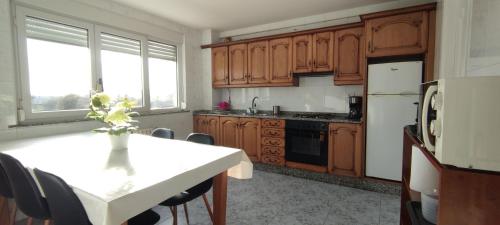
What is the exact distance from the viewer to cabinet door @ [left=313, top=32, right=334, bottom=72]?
3197mm

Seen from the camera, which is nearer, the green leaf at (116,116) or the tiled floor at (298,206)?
the green leaf at (116,116)

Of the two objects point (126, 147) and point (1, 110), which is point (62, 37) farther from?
point (126, 147)

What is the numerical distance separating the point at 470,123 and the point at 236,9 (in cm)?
307

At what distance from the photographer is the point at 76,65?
8.80 ft

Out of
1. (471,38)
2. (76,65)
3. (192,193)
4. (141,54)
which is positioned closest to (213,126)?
(141,54)

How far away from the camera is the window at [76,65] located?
2330 millimetres

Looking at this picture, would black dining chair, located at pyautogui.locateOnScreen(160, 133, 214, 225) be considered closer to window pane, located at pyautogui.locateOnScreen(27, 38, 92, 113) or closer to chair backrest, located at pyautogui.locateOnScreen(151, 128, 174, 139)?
chair backrest, located at pyautogui.locateOnScreen(151, 128, 174, 139)

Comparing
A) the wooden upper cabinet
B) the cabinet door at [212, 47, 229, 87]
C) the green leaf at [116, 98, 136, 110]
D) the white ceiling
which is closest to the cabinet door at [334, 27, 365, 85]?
the wooden upper cabinet

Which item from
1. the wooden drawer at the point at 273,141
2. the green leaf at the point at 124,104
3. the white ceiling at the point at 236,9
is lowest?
the wooden drawer at the point at 273,141

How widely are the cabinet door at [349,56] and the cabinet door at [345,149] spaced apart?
64 centimetres

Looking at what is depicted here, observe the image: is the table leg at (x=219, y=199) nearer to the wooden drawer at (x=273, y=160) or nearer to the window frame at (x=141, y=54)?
the wooden drawer at (x=273, y=160)

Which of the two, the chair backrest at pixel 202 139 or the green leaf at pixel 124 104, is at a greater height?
the green leaf at pixel 124 104

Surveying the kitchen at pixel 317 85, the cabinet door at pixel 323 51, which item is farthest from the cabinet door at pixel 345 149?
the cabinet door at pixel 323 51

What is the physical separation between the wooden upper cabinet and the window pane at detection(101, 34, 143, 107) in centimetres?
308
